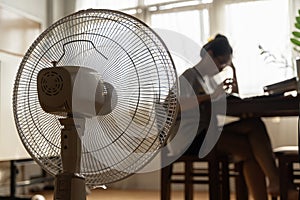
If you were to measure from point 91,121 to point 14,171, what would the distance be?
2713 millimetres

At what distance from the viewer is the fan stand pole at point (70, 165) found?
2.47ft

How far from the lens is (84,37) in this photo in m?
0.80

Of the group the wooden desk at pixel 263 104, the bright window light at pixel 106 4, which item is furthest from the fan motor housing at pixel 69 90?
the bright window light at pixel 106 4

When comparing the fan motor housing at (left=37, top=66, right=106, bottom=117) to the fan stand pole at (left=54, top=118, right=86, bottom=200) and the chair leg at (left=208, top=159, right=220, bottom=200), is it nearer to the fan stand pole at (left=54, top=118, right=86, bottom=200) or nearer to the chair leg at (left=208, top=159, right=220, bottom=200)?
the fan stand pole at (left=54, top=118, right=86, bottom=200)

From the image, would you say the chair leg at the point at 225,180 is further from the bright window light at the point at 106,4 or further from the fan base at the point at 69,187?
the bright window light at the point at 106,4

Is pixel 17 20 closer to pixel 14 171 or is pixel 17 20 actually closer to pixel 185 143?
pixel 14 171

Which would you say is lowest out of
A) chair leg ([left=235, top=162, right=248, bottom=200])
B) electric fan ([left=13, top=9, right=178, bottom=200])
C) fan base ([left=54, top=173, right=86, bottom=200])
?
chair leg ([left=235, top=162, right=248, bottom=200])

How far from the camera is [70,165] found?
0.76 m

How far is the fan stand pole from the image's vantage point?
75cm

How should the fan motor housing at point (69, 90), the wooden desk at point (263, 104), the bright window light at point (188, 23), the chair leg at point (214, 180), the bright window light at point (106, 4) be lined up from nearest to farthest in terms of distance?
the fan motor housing at point (69, 90)
the wooden desk at point (263, 104)
the chair leg at point (214, 180)
the bright window light at point (188, 23)
the bright window light at point (106, 4)

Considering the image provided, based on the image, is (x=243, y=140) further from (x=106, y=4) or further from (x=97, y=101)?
(x=106, y=4)

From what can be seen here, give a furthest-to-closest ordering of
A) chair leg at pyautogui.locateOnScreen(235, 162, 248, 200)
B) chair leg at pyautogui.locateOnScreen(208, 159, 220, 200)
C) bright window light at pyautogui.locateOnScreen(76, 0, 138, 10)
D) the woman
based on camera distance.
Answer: bright window light at pyautogui.locateOnScreen(76, 0, 138, 10) < chair leg at pyautogui.locateOnScreen(235, 162, 248, 200) < the woman < chair leg at pyautogui.locateOnScreen(208, 159, 220, 200)

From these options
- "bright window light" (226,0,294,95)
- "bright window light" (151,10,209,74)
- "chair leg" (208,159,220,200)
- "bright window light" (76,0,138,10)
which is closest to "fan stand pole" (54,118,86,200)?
"chair leg" (208,159,220,200)

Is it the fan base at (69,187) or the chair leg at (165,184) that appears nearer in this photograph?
the fan base at (69,187)
